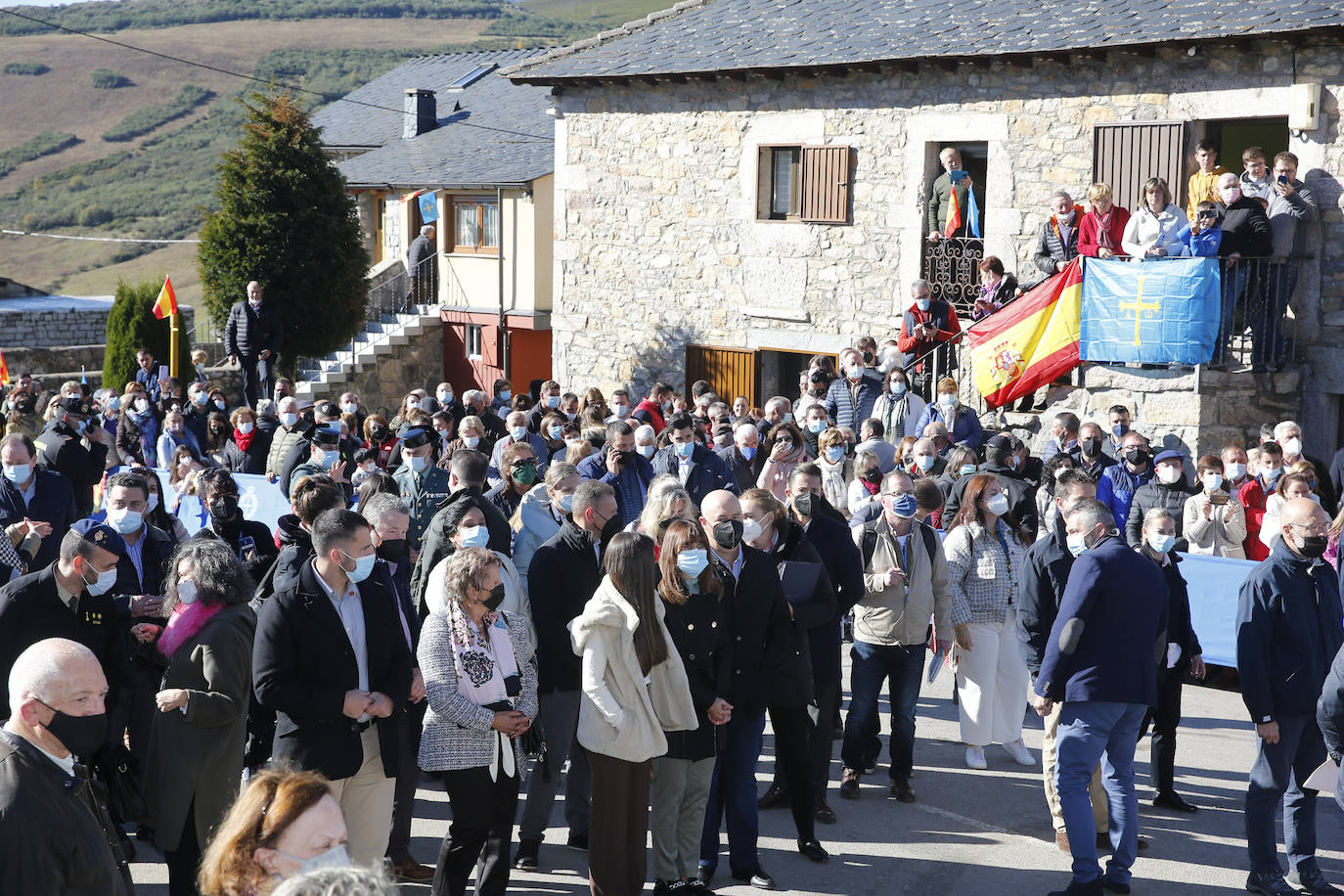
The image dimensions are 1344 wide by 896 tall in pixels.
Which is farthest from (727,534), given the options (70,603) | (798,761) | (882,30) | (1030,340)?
(882,30)

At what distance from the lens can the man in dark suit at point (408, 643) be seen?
19.6 feet

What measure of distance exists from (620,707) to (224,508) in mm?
2734

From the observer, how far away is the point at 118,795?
5.55 meters

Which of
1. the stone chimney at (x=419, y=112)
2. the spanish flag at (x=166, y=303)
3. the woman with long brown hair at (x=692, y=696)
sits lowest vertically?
the woman with long brown hair at (x=692, y=696)

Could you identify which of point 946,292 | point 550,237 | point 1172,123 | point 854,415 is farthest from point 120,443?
point 550,237

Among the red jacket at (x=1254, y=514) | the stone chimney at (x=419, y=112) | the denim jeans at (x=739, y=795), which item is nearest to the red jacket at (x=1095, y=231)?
the red jacket at (x=1254, y=514)

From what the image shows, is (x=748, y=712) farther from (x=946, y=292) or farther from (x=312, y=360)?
(x=312, y=360)

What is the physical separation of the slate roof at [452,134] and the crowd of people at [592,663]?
60.9 feet

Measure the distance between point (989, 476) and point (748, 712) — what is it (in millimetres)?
2351

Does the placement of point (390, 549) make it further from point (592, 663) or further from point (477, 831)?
point (477, 831)

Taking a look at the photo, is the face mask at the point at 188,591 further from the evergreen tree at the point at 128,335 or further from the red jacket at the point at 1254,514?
the evergreen tree at the point at 128,335

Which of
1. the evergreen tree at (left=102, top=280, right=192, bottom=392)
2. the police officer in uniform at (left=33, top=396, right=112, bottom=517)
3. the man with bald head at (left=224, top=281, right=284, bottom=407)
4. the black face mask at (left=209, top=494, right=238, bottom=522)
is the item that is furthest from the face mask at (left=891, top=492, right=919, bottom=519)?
the evergreen tree at (left=102, top=280, right=192, bottom=392)

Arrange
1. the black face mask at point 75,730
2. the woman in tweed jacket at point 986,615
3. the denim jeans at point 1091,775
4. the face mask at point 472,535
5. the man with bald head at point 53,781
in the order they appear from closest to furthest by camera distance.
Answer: the man with bald head at point 53,781, the black face mask at point 75,730, the denim jeans at point 1091,775, the face mask at point 472,535, the woman in tweed jacket at point 986,615

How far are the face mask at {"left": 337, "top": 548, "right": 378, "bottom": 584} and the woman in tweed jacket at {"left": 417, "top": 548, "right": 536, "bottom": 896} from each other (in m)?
0.35
